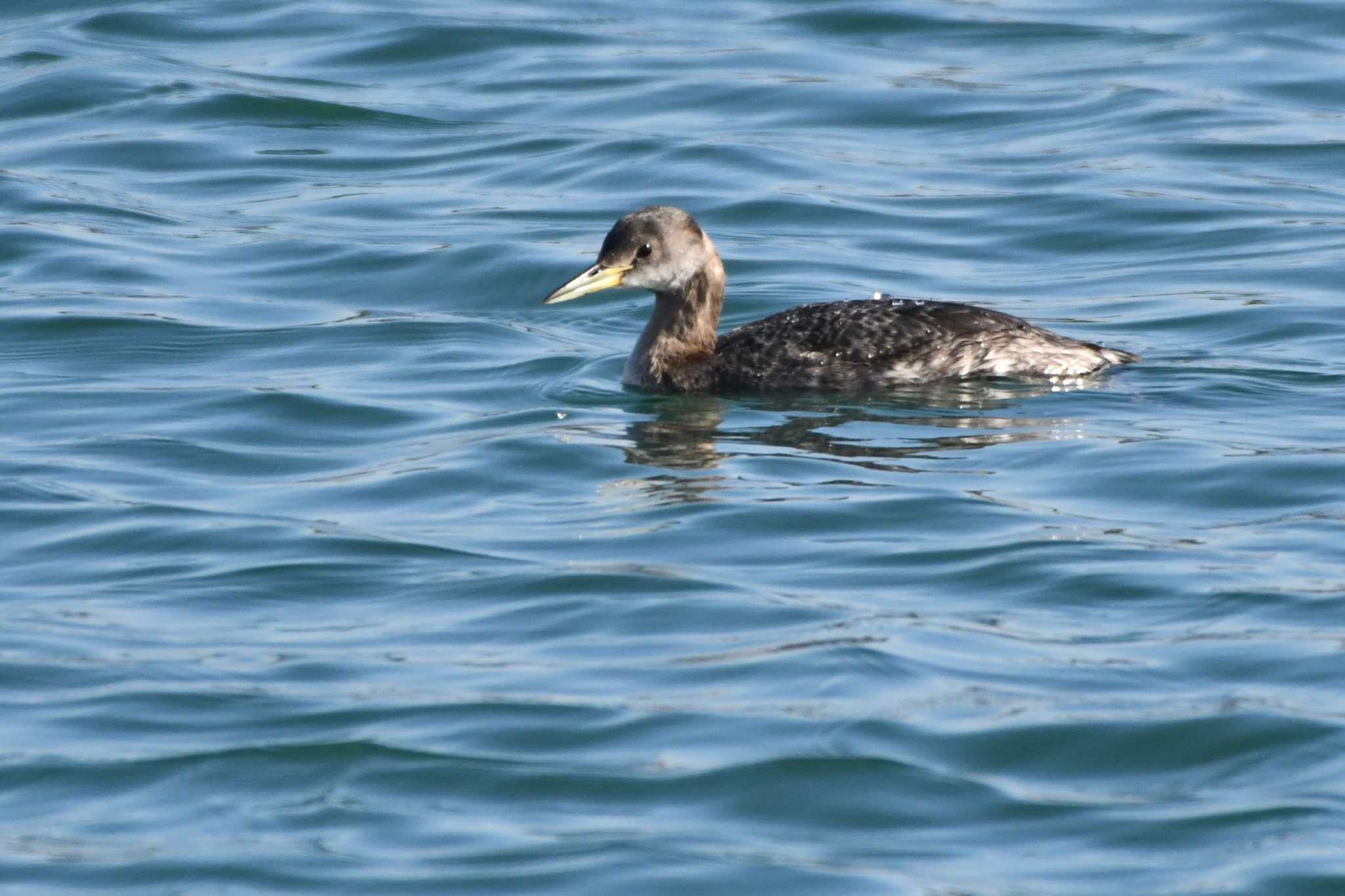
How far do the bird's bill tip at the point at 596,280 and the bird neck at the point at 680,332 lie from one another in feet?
0.91

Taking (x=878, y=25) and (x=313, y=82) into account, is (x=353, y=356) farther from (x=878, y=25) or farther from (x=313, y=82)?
(x=878, y=25)

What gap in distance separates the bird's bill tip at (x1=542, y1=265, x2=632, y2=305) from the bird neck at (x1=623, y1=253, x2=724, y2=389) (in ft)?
0.91

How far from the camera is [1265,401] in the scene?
1206 centimetres

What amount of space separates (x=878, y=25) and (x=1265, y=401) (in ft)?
33.3

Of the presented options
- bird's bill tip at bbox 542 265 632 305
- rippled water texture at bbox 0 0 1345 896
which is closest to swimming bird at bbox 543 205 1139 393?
bird's bill tip at bbox 542 265 632 305

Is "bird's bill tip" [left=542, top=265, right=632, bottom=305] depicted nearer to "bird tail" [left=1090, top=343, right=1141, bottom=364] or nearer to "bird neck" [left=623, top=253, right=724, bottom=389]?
"bird neck" [left=623, top=253, right=724, bottom=389]

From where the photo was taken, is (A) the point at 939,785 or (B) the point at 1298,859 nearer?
(B) the point at 1298,859

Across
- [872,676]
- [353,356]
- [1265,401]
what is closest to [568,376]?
[353,356]

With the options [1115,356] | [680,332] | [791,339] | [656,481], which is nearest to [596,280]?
[680,332]

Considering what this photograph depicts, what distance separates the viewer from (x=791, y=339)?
1246cm

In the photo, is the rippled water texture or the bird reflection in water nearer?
the rippled water texture

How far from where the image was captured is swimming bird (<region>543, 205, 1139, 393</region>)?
12.2 meters

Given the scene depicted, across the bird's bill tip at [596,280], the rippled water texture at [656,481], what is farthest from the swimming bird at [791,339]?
the rippled water texture at [656,481]

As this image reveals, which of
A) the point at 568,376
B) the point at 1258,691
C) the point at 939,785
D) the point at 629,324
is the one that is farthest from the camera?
the point at 629,324
